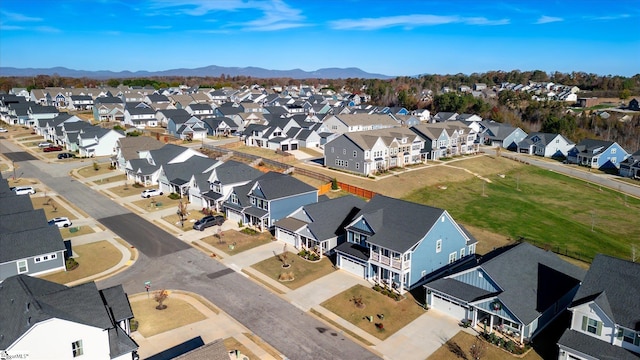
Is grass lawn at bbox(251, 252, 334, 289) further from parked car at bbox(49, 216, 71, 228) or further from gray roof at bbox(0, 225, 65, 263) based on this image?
parked car at bbox(49, 216, 71, 228)

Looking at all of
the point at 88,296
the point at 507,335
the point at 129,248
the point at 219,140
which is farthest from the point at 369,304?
the point at 219,140

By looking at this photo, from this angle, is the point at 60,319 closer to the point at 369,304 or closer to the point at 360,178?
the point at 369,304

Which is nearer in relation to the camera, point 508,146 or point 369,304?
point 369,304

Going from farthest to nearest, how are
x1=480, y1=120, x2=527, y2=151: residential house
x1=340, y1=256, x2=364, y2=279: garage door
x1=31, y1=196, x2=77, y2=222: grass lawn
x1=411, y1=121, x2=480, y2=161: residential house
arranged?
x1=480, y1=120, x2=527, y2=151: residential house, x1=411, y1=121, x2=480, y2=161: residential house, x1=31, y1=196, x2=77, y2=222: grass lawn, x1=340, y1=256, x2=364, y2=279: garage door

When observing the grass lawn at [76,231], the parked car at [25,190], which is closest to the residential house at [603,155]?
the grass lawn at [76,231]

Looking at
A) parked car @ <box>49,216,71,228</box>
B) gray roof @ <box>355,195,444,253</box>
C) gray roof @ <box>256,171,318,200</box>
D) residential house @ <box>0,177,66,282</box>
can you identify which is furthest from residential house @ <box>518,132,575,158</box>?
residential house @ <box>0,177,66,282</box>

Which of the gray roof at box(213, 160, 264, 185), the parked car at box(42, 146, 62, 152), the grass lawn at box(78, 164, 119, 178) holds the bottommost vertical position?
the grass lawn at box(78, 164, 119, 178)

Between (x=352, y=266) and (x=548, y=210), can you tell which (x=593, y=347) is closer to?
(x=352, y=266)

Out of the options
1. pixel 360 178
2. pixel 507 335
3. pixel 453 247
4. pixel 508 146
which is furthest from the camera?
pixel 508 146
